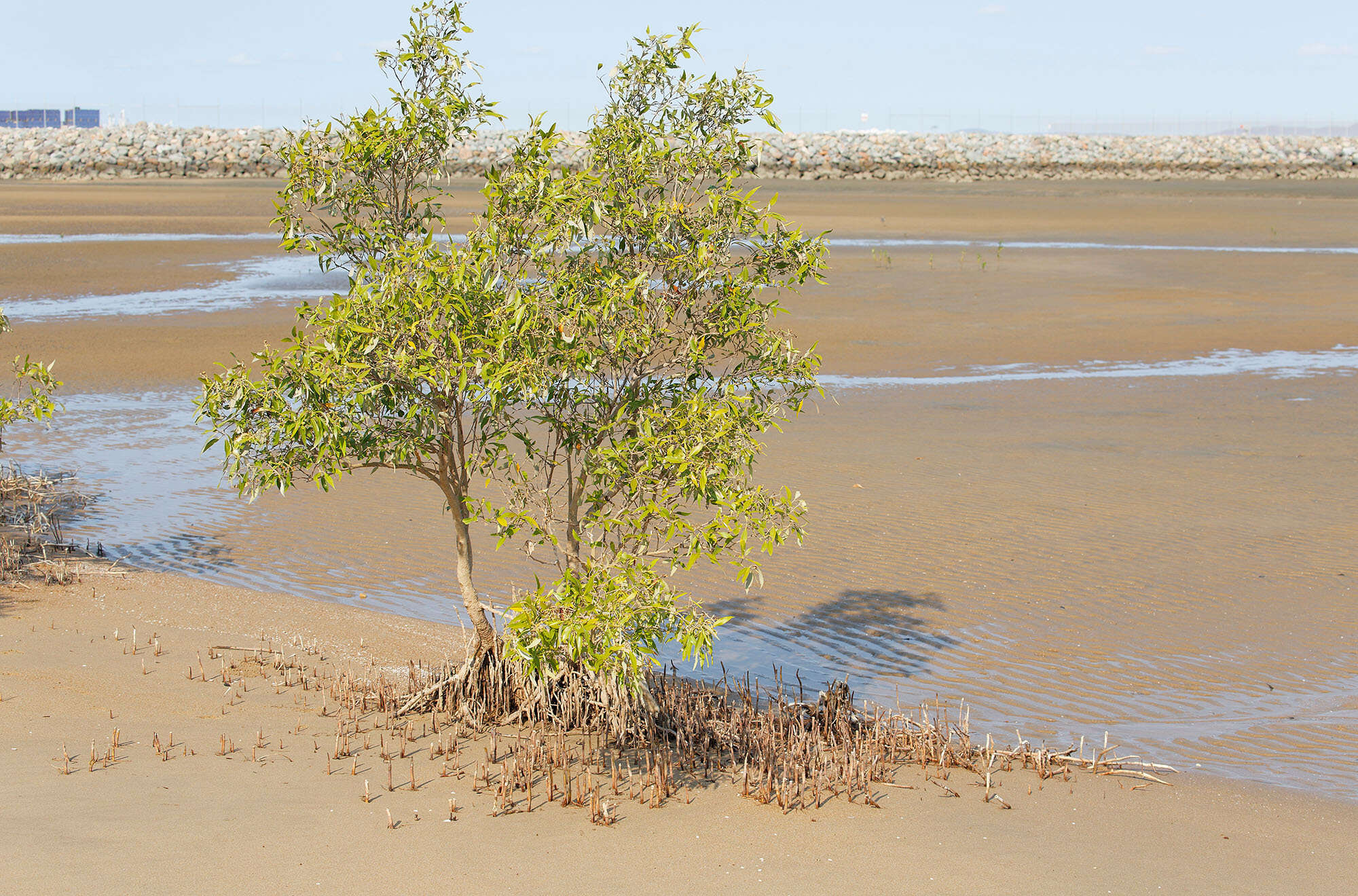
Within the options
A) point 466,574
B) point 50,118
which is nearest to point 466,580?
point 466,574

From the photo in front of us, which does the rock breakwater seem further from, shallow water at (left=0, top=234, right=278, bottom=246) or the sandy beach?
the sandy beach

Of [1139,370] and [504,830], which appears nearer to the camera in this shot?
[504,830]

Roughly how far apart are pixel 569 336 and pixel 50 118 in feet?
453

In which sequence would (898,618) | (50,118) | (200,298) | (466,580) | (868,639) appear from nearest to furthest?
(466,580) < (868,639) < (898,618) < (200,298) < (50,118)

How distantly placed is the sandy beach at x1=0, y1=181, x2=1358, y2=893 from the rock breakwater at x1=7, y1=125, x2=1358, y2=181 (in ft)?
152

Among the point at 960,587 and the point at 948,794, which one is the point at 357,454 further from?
the point at 960,587

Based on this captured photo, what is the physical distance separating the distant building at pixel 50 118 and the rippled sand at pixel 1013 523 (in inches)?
4443

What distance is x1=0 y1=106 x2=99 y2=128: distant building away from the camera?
400 feet

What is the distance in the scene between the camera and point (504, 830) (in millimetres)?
6043

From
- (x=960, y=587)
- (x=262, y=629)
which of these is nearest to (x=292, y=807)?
(x=262, y=629)

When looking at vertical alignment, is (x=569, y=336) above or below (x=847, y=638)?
above

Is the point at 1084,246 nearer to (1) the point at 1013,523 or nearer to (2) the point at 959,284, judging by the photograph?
(2) the point at 959,284

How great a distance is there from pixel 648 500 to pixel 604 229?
1.38m

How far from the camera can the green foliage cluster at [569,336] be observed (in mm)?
5914
